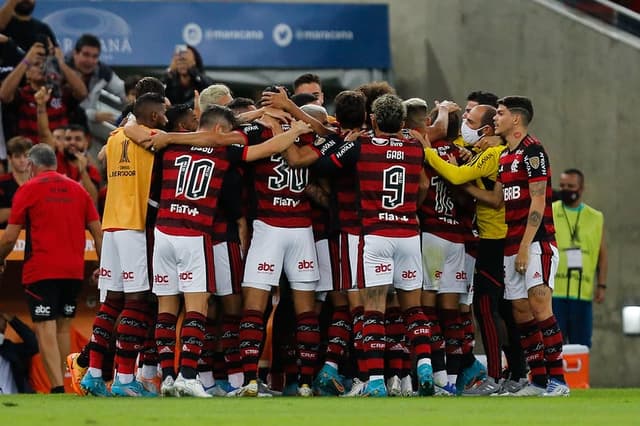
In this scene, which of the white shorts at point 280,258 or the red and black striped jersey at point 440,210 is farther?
the red and black striped jersey at point 440,210

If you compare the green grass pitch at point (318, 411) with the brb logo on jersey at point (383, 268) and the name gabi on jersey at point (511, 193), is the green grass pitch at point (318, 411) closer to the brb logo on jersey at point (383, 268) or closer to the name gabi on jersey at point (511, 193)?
the brb logo on jersey at point (383, 268)

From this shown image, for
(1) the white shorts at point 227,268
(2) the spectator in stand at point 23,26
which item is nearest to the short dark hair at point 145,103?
(1) the white shorts at point 227,268

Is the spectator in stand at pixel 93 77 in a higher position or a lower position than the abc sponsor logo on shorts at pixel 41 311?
higher

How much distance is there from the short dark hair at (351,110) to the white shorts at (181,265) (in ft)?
4.86

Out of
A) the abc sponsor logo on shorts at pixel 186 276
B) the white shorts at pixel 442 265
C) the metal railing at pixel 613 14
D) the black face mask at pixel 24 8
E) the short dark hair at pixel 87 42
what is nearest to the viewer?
the abc sponsor logo on shorts at pixel 186 276

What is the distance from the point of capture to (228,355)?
39.2ft

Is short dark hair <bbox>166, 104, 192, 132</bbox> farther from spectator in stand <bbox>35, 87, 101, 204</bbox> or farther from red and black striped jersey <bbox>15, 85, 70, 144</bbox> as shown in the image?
red and black striped jersey <bbox>15, 85, 70, 144</bbox>

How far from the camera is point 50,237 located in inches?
544

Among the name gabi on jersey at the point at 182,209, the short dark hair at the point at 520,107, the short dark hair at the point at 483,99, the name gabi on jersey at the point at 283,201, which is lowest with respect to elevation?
the name gabi on jersey at the point at 182,209

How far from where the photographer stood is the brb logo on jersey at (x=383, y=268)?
456 inches

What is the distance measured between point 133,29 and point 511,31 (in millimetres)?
4815

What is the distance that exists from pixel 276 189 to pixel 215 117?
2.46 feet

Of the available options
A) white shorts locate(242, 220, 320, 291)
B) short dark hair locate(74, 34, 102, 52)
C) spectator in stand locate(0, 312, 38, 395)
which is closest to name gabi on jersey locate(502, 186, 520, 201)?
white shorts locate(242, 220, 320, 291)

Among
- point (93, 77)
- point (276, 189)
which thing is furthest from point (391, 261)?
point (93, 77)
